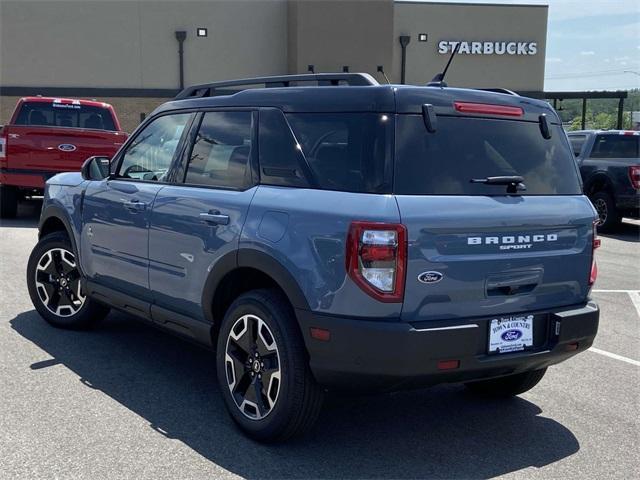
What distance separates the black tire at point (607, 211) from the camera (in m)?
13.5

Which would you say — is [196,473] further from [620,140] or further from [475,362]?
[620,140]

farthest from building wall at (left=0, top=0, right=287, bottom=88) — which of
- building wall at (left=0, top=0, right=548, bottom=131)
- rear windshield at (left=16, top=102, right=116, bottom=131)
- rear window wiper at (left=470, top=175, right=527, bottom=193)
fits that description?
rear window wiper at (left=470, top=175, right=527, bottom=193)

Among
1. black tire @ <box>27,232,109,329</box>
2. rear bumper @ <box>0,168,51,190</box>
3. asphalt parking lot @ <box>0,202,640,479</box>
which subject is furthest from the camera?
rear bumper @ <box>0,168,51,190</box>

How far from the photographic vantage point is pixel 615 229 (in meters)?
14.1

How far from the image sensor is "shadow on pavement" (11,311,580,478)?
12.6ft

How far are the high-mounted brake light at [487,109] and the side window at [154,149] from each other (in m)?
1.92

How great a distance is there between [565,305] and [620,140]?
10.9 meters

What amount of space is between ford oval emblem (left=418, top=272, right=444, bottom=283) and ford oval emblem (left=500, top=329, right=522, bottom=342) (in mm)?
520

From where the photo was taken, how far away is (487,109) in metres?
4.03

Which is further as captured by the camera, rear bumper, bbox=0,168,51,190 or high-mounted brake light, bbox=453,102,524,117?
rear bumper, bbox=0,168,51,190

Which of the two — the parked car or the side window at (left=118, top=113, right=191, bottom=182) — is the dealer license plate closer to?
the side window at (left=118, top=113, right=191, bottom=182)

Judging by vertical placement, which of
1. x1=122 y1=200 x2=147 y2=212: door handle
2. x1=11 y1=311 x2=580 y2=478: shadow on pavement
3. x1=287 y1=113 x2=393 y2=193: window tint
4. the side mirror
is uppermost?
x1=287 y1=113 x2=393 y2=193: window tint

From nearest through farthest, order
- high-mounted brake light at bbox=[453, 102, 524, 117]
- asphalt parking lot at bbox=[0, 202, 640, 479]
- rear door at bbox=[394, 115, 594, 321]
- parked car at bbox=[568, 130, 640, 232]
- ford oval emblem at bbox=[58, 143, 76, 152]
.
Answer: rear door at bbox=[394, 115, 594, 321] < asphalt parking lot at bbox=[0, 202, 640, 479] < high-mounted brake light at bbox=[453, 102, 524, 117] < ford oval emblem at bbox=[58, 143, 76, 152] < parked car at bbox=[568, 130, 640, 232]

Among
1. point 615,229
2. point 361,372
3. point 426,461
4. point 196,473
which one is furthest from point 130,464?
point 615,229
